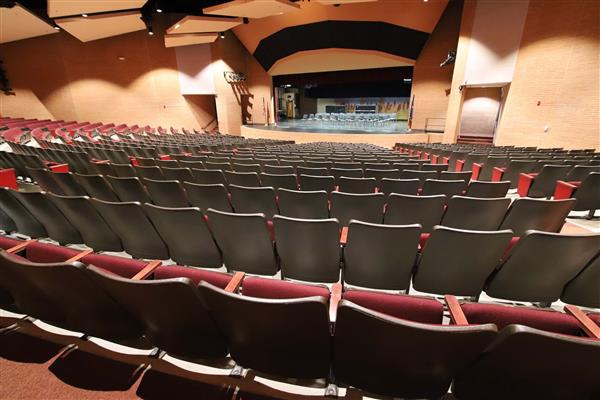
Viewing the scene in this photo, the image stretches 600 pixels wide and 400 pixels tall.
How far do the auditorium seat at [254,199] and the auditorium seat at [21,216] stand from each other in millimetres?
1820

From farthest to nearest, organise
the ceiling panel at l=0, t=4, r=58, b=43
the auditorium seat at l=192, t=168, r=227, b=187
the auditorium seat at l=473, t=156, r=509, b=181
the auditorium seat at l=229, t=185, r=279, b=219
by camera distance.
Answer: the ceiling panel at l=0, t=4, r=58, b=43, the auditorium seat at l=473, t=156, r=509, b=181, the auditorium seat at l=192, t=168, r=227, b=187, the auditorium seat at l=229, t=185, r=279, b=219

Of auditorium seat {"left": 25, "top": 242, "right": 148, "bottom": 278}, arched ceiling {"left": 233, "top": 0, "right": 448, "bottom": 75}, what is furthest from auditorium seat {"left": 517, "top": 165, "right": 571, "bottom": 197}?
arched ceiling {"left": 233, "top": 0, "right": 448, "bottom": 75}

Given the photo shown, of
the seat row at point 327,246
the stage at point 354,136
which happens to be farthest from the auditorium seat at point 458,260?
the stage at point 354,136

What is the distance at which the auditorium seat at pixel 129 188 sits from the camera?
2.82m

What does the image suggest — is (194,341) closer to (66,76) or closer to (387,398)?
(387,398)

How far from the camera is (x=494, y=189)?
2.86 metres

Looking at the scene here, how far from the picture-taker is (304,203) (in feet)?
7.86

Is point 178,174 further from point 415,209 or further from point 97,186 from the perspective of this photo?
point 415,209

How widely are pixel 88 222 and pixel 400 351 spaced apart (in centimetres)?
255

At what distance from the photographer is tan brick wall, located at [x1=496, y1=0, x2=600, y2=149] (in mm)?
7266

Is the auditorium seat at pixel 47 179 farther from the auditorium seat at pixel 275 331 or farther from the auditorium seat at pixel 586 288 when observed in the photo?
the auditorium seat at pixel 586 288

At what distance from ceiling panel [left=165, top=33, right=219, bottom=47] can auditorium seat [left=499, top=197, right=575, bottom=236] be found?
15264 mm

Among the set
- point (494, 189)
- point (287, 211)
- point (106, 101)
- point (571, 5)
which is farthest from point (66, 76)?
point (571, 5)

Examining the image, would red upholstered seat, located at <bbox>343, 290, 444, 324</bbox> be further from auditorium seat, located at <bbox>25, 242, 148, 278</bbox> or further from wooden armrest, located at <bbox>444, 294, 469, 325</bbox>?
auditorium seat, located at <bbox>25, 242, 148, 278</bbox>
